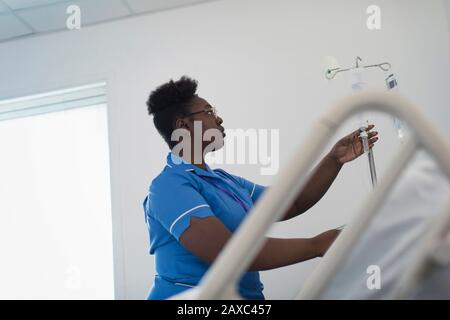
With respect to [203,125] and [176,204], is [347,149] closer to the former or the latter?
[203,125]

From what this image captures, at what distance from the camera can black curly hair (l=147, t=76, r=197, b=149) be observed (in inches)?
61.2

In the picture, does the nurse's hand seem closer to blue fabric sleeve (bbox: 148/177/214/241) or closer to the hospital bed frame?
blue fabric sleeve (bbox: 148/177/214/241)

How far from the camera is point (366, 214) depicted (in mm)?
653

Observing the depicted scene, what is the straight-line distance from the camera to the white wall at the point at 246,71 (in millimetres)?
2336

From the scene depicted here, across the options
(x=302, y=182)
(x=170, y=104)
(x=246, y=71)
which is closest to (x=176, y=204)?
(x=170, y=104)

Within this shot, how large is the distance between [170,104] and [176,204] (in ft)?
1.52

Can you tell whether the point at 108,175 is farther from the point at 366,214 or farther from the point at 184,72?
the point at 366,214

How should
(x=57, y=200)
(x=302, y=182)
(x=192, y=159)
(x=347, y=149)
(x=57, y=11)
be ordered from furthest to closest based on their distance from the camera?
(x=57, y=200) < (x=57, y=11) < (x=347, y=149) < (x=192, y=159) < (x=302, y=182)

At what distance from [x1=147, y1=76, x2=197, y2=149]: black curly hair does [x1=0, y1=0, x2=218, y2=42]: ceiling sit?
130 centimetres

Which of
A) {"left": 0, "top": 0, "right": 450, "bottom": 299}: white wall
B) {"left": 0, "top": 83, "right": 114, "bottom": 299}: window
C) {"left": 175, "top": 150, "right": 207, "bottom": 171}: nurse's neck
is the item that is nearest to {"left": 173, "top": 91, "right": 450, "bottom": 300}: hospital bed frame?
{"left": 175, "top": 150, "right": 207, "bottom": 171}: nurse's neck

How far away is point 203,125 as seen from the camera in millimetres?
1517

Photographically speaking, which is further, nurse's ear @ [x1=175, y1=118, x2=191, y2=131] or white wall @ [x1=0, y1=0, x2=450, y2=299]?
white wall @ [x1=0, y1=0, x2=450, y2=299]
